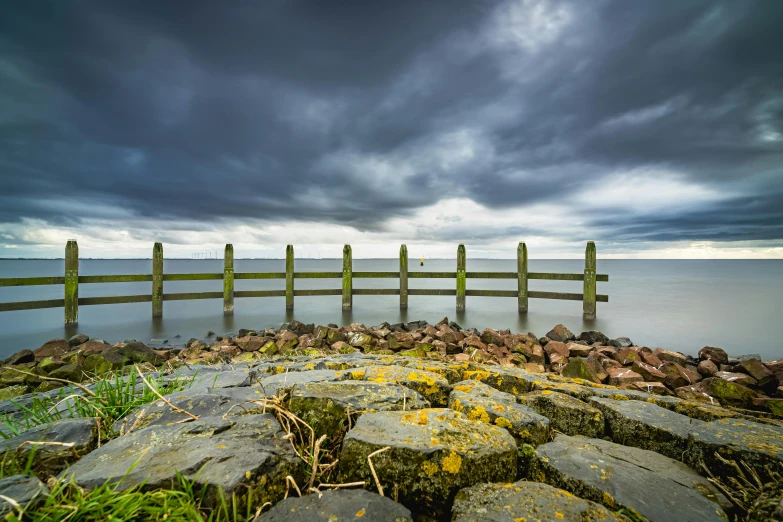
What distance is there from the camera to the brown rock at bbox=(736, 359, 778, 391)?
4750 mm

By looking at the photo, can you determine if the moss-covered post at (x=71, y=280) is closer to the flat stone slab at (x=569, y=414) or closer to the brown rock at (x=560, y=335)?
the flat stone slab at (x=569, y=414)

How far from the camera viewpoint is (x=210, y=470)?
1.28 meters

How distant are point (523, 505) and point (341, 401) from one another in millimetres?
948

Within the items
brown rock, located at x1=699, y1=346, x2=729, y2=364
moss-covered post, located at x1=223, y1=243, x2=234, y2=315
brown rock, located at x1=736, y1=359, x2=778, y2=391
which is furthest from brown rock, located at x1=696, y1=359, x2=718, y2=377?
moss-covered post, located at x1=223, y1=243, x2=234, y2=315

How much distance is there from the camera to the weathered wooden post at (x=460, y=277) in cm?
1241

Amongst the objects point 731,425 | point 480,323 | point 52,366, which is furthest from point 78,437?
point 480,323

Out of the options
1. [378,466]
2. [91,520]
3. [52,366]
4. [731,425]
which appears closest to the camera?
[91,520]

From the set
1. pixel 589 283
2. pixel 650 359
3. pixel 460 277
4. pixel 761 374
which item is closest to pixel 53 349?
pixel 650 359

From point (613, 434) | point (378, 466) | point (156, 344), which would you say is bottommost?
point (156, 344)

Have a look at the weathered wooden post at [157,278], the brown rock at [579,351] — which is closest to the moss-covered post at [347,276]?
the weathered wooden post at [157,278]

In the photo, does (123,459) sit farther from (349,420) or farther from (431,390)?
(431,390)

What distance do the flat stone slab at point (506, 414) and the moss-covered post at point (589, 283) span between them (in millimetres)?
10189

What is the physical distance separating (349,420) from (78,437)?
1171 millimetres

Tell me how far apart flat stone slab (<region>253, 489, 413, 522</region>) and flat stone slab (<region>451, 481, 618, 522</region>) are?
8.7 inches
